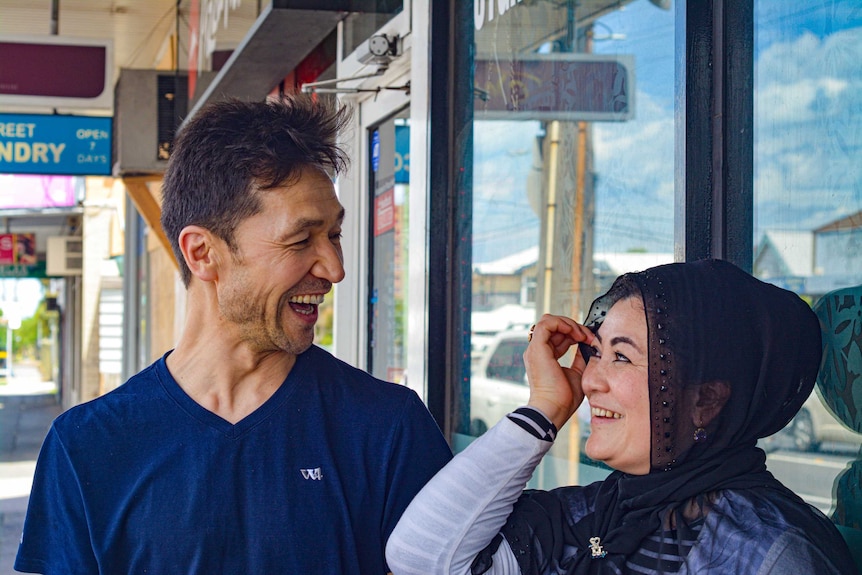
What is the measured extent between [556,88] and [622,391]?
5.18ft

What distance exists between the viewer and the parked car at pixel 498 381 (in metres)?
3.32

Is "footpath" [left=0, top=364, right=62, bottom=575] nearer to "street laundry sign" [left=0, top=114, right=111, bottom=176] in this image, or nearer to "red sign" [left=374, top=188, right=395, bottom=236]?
"red sign" [left=374, top=188, right=395, bottom=236]

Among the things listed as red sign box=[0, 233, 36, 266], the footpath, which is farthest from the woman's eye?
red sign box=[0, 233, 36, 266]

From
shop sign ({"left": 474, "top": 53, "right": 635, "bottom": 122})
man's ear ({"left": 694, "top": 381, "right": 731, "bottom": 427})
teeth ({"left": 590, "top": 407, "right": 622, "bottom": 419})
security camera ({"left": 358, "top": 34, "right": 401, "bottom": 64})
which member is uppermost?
security camera ({"left": 358, "top": 34, "right": 401, "bottom": 64})

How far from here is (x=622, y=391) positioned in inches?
66.0

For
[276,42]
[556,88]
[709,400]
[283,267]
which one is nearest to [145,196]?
[276,42]

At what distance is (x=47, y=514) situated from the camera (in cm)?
197

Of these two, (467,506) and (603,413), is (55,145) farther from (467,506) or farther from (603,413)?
(603,413)

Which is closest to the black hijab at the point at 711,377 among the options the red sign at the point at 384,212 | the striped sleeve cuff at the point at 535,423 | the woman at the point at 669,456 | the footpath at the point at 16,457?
the woman at the point at 669,456

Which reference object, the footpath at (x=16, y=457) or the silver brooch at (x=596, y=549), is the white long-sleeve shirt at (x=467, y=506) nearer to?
the silver brooch at (x=596, y=549)

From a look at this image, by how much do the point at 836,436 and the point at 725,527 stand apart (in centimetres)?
46

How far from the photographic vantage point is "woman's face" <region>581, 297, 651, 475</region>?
1653 millimetres

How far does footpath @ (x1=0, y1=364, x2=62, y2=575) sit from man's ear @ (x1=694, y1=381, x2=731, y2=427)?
4.07 metres

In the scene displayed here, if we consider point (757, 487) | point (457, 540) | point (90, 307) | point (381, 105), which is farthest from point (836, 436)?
point (90, 307)
